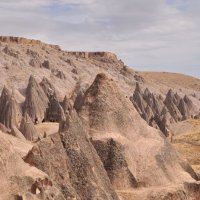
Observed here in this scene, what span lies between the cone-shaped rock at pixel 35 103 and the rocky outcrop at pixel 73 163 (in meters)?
51.2

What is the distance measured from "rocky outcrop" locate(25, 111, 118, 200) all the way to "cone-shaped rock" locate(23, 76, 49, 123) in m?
51.2

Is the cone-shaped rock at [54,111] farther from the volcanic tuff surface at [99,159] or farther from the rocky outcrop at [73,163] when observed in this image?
the rocky outcrop at [73,163]

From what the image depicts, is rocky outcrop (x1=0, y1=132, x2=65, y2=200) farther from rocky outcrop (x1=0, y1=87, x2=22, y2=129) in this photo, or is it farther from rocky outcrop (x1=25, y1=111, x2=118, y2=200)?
rocky outcrop (x1=0, y1=87, x2=22, y2=129)

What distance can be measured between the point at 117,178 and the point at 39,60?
10718cm

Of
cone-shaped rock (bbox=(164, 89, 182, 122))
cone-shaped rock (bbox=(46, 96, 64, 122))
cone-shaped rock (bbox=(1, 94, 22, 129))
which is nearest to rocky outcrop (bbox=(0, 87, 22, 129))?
cone-shaped rock (bbox=(1, 94, 22, 129))

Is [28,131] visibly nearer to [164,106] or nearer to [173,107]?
[164,106]

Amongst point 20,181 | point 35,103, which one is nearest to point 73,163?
point 20,181

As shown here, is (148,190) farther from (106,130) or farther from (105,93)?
(105,93)

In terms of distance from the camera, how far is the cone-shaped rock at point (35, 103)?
66919 millimetres

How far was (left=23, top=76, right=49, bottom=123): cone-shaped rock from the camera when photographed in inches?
2635

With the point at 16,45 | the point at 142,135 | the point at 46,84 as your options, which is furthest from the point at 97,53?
the point at 142,135

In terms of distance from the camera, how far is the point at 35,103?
69438 millimetres

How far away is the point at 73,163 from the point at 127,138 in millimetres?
4188

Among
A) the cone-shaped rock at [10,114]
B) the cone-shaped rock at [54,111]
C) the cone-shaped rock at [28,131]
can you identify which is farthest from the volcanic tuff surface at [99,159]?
the cone-shaped rock at [54,111]
